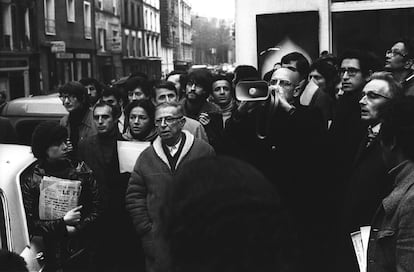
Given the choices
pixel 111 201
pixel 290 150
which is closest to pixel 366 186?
pixel 290 150

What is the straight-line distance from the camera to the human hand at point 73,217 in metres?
3.58

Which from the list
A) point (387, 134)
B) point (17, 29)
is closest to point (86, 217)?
point (387, 134)

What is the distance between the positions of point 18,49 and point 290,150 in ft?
74.0

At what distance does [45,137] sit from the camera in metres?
3.80

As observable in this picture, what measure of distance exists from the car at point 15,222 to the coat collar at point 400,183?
186 centimetres

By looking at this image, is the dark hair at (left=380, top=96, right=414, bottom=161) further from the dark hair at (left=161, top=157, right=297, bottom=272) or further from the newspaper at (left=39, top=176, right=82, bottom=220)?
the newspaper at (left=39, top=176, right=82, bottom=220)

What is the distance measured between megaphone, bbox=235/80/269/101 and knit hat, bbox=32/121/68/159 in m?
1.20

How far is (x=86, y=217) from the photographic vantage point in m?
3.74

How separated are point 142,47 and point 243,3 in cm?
1593

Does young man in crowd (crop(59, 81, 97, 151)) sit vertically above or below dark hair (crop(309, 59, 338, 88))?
below

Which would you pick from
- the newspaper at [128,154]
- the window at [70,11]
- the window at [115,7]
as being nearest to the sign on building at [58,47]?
the window at [70,11]

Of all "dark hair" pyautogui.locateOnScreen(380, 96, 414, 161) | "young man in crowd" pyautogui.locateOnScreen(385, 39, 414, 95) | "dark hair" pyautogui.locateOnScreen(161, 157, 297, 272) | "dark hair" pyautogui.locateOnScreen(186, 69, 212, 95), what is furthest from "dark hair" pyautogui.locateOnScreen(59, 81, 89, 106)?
"dark hair" pyautogui.locateOnScreen(161, 157, 297, 272)

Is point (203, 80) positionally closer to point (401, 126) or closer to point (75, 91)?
point (75, 91)

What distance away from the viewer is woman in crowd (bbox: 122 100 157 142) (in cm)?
516
